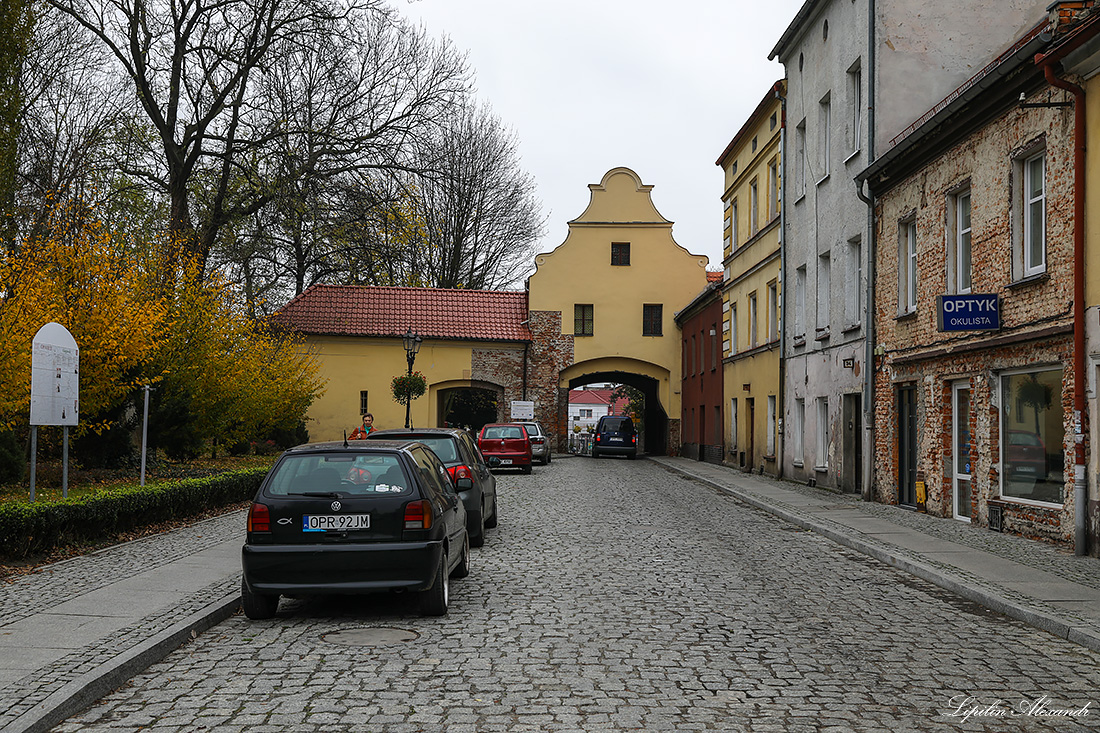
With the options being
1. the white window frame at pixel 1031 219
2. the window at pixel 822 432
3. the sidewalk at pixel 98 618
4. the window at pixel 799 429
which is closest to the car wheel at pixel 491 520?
the sidewalk at pixel 98 618

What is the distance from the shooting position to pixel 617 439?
150 feet

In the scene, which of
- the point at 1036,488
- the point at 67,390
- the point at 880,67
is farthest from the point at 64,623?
the point at 880,67

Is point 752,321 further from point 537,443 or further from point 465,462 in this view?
point 465,462

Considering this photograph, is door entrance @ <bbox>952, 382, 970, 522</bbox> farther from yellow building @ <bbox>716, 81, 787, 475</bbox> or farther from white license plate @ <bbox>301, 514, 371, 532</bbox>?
yellow building @ <bbox>716, 81, 787, 475</bbox>

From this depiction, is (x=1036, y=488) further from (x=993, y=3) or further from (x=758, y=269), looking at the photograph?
(x=758, y=269)

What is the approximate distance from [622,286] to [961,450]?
3135cm

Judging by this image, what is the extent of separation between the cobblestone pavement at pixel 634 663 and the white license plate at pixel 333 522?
768 millimetres

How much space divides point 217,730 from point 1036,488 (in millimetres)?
11707

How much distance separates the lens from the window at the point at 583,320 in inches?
1838

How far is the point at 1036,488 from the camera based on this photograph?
13.7 meters

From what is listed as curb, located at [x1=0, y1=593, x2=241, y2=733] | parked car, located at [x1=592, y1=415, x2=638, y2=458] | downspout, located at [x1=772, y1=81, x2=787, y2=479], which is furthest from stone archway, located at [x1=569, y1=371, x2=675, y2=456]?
curb, located at [x1=0, y1=593, x2=241, y2=733]

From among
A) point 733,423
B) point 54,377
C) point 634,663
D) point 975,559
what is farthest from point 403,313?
point 634,663

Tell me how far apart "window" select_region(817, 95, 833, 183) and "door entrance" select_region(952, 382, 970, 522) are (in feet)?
28.4

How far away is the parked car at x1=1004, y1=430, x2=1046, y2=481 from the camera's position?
44.8ft
